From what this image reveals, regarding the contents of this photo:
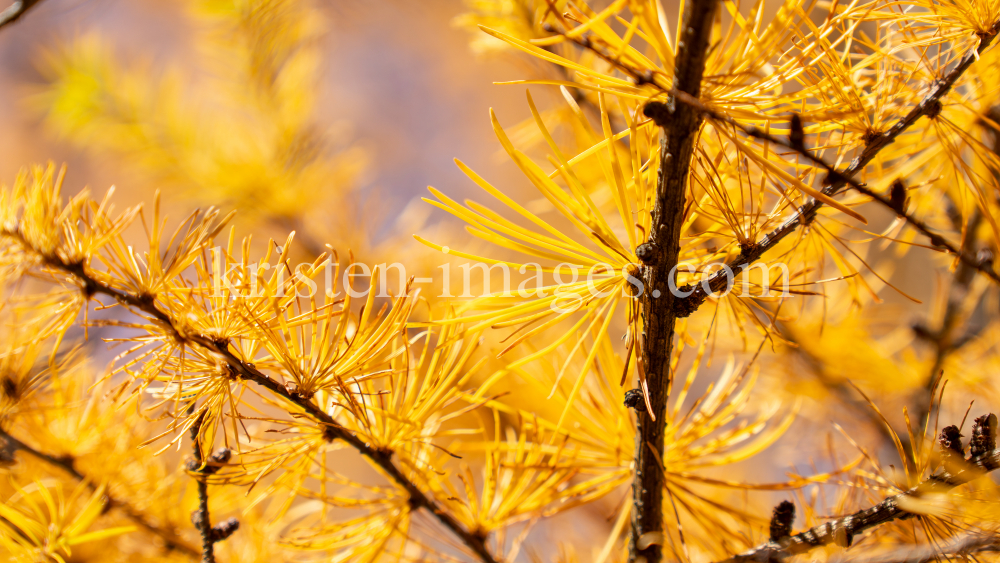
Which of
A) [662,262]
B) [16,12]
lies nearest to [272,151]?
[16,12]

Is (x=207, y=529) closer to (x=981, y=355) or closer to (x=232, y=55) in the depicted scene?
(x=232, y=55)

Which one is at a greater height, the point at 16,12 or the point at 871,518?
the point at 16,12

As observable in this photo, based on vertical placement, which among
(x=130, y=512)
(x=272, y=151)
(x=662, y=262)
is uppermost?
(x=272, y=151)

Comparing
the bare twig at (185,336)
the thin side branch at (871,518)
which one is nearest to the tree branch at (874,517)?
the thin side branch at (871,518)

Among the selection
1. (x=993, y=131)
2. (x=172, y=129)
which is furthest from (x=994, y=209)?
(x=172, y=129)

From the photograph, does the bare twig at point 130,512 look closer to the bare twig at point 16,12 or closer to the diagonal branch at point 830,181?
the bare twig at point 16,12

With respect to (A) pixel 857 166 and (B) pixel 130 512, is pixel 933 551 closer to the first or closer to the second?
(A) pixel 857 166

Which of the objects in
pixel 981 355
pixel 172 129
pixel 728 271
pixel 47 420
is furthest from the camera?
pixel 172 129

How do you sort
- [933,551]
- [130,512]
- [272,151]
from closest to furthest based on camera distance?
[933,551], [130,512], [272,151]
